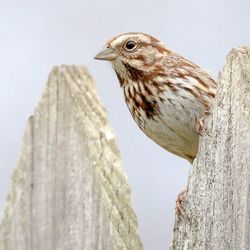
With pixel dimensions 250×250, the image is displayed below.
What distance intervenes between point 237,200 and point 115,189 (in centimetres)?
68

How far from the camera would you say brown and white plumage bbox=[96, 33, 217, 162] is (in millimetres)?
3781

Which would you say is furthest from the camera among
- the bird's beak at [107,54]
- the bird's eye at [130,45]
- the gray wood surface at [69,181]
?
the bird's eye at [130,45]

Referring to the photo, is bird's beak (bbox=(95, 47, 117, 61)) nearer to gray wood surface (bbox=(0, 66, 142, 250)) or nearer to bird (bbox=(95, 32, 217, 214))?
bird (bbox=(95, 32, 217, 214))

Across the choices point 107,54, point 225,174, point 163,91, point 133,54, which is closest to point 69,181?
point 225,174

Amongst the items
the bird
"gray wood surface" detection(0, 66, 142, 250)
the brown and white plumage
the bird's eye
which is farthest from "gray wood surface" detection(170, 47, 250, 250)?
the bird's eye

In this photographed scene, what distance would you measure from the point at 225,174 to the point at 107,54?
228 cm

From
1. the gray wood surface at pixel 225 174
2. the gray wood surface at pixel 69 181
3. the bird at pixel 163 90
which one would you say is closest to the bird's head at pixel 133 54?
the bird at pixel 163 90

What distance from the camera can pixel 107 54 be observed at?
4.23 metres

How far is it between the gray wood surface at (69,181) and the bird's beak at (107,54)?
4.20 ft

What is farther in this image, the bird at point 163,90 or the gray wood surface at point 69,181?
the bird at point 163,90

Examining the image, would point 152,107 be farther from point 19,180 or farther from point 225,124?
point 225,124

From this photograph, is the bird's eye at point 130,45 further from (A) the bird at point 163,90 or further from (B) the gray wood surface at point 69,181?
(B) the gray wood surface at point 69,181

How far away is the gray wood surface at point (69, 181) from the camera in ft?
8.43

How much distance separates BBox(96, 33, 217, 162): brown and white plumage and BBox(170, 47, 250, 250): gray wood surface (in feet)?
5.22
